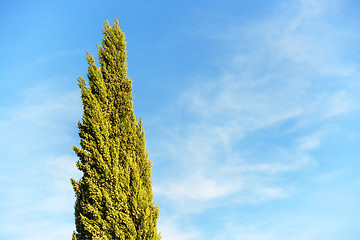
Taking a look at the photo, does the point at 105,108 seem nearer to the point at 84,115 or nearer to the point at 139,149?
the point at 84,115

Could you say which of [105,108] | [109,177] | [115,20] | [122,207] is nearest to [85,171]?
[109,177]

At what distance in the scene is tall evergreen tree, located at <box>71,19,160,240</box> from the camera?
11984 millimetres

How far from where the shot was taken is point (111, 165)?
42.5 feet

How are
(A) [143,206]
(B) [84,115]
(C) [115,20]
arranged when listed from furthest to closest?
(C) [115,20] → (B) [84,115] → (A) [143,206]

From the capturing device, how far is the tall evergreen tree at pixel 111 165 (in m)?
12.0

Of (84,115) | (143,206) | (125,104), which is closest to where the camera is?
(143,206)

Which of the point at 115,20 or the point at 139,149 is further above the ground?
the point at 115,20

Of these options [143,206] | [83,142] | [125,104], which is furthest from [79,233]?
[125,104]

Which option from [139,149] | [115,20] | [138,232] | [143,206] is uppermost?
[115,20]

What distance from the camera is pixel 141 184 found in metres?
13.1

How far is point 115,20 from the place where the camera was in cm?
1762

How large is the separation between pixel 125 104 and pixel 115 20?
667cm

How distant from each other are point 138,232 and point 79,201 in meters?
3.33

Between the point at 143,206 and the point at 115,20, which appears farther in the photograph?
→ the point at 115,20
